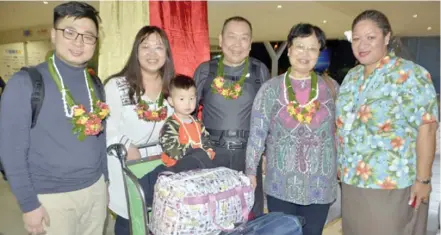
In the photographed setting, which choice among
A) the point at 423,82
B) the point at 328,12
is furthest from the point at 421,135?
the point at 328,12

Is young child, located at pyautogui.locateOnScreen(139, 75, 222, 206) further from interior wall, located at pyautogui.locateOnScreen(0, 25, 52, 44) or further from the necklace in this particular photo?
interior wall, located at pyautogui.locateOnScreen(0, 25, 52, 44)

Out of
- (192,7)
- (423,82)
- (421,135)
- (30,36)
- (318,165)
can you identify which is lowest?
(318,165)

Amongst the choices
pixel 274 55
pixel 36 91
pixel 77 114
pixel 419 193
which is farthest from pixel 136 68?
pixel 274 55

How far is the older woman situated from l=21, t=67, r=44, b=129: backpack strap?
1121mm

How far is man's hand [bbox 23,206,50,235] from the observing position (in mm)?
1599

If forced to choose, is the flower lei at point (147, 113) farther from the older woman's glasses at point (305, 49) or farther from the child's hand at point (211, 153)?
the older woman's glasses at point (305, 49)

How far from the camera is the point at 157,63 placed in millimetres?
2158

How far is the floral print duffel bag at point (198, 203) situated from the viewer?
1.59 m

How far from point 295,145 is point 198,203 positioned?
71 centimetres

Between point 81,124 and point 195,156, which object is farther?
point 195,156

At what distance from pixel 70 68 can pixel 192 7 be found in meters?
2.11

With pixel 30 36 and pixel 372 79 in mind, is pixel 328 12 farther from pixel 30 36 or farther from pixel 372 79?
pixel 30 36

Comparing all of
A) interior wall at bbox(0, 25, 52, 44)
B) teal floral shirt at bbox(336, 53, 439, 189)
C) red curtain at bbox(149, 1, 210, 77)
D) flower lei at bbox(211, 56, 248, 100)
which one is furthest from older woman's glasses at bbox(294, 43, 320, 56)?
interior wall at bbox(0, 25, 52, 44)

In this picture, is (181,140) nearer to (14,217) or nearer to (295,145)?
(295,145)
